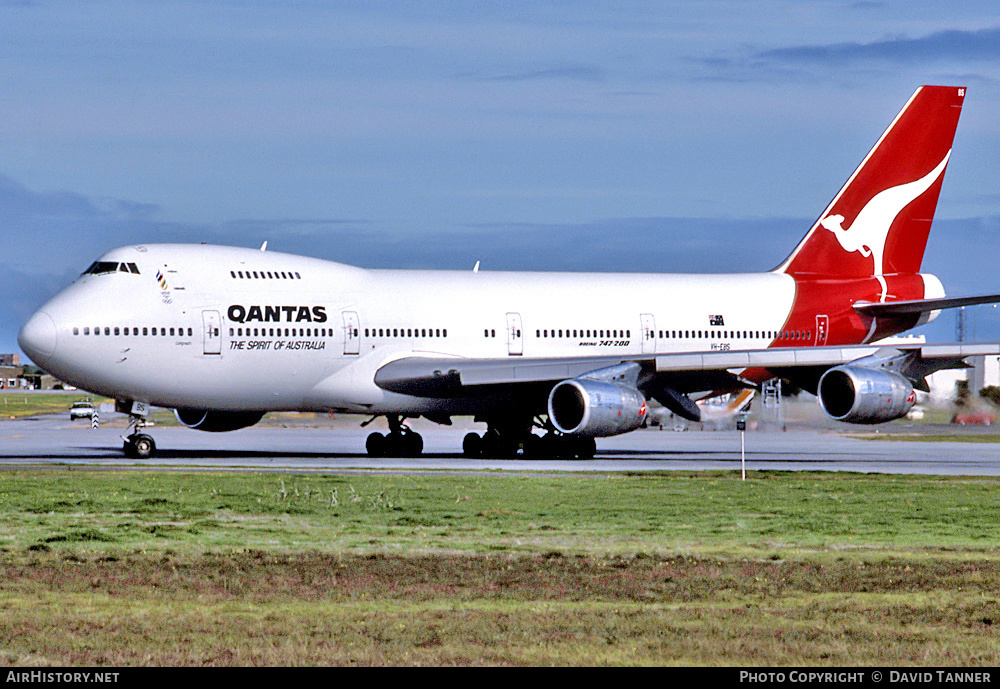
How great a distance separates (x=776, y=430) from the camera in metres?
52.8

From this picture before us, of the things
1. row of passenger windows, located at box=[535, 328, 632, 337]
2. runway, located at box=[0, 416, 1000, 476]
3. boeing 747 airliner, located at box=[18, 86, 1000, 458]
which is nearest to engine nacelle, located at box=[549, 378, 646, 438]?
boeing 747 airliner, located at box=[18, 86, 1000, 458]

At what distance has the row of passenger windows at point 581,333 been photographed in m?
36.8

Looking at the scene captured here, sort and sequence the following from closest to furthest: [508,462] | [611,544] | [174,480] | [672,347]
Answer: [611,544] → [174,480] → [508,462] → [672,347]

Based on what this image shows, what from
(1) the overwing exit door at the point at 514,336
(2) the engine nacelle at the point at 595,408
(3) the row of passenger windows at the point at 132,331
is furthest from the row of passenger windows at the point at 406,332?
(3) the row of passenger windows at the point at 132,331

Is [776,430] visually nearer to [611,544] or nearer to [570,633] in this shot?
[611,544]

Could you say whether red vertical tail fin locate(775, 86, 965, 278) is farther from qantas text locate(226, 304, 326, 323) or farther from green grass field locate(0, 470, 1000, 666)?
green grass field locate(0, 470, 1000, 666)

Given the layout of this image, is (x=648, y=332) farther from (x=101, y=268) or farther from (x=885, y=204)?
(x=101, y=268)

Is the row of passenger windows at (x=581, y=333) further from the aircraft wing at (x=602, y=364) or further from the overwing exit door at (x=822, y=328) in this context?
the overwing exit door at (x=822, y=328)

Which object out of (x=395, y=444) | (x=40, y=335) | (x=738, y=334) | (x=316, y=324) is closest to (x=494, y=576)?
(x=40, y=335)

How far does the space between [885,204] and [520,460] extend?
14.6 m

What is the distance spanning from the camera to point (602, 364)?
34375 mm

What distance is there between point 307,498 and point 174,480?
4.11 meters
